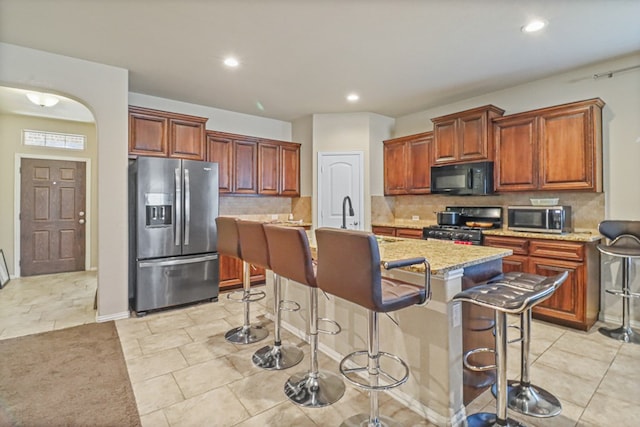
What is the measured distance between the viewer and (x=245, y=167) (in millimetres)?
5039

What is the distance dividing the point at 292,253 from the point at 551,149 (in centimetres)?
329

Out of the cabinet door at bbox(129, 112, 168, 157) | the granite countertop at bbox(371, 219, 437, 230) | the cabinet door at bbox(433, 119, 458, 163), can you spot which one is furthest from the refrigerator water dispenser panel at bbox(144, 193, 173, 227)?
the cabinet door at bbox(433, 119, 458, 163)

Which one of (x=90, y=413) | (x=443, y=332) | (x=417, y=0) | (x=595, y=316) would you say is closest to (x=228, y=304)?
(x=90, y=413)

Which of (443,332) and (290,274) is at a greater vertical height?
(290,274)

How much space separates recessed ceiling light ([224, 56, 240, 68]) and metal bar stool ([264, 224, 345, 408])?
6.97 feet

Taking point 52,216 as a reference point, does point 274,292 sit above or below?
below

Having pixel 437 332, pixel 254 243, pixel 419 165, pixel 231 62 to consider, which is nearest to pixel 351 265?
pixel 437 332

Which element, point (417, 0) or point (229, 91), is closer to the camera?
point (417, 0)

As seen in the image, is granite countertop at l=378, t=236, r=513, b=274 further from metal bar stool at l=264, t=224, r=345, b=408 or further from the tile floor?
the tile floor

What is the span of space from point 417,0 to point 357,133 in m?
2.89

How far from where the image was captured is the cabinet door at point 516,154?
3681mm

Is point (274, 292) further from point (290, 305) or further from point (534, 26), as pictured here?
point (534, 26)

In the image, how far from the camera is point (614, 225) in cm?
320

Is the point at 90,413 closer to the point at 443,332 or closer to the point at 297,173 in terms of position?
the point at 443,332
